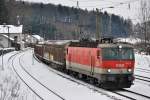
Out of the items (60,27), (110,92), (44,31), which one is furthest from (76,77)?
(60,27)

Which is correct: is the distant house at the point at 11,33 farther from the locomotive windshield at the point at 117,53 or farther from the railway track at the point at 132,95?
the railway track at the point at 132,95

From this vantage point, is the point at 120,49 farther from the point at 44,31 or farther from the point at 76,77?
the point at 44,31

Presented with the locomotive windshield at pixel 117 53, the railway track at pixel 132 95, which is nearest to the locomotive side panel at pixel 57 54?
the locomotive windshield at pixel 117 53

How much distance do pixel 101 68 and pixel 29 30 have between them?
141688mm

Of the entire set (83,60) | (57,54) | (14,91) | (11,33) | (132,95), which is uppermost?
(11,33)

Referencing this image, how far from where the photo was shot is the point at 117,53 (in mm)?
23469

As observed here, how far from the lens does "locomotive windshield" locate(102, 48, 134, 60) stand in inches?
917

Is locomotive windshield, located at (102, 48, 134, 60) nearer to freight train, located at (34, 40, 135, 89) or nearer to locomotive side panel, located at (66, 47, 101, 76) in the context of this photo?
freight train, located at (34, 40, 135, 89)

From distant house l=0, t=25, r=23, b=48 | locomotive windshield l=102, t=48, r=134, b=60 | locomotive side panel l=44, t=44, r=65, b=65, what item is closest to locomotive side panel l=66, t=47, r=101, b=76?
locomotive windshield l=102, t=48, r=134, b=60

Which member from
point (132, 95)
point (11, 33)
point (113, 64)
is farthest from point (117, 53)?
point (11, 33)

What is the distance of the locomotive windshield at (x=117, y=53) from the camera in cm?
2328

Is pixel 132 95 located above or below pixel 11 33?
below

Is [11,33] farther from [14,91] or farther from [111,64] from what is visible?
[14,91]

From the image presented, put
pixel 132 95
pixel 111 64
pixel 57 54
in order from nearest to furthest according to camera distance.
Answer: pixel 132 95 < pixel 111 64 < pixel 57 54
